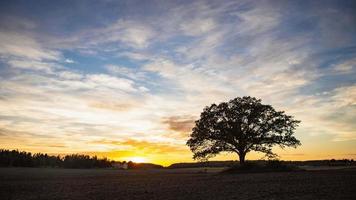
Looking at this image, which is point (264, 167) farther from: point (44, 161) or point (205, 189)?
point (44, 161)

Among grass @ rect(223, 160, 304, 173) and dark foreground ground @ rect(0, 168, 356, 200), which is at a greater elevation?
grass @ rect(223, 160, 304, 173)

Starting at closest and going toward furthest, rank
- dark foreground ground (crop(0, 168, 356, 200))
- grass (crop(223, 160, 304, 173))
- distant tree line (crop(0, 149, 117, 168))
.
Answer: dark foreground ground (crop(0, 168, 356, 200)) < grass (crop(223, 160, 304, 173)) < distant tree line (crop(0, 149, 117, 168))

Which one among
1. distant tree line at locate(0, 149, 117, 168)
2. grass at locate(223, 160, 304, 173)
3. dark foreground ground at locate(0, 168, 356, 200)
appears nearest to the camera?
dark foreground ground at locate(0, 168, 356, 200)

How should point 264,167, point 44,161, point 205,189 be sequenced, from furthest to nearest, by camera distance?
point 44,161 → point 264,167 → point 205,189

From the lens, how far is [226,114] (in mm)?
55812

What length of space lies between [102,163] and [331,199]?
14314cm

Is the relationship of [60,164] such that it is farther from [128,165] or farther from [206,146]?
[206,146]

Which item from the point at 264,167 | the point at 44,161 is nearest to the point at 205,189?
the point at 264,167

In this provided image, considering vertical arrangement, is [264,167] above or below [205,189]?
above

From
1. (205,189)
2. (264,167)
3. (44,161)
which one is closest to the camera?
(205,189)

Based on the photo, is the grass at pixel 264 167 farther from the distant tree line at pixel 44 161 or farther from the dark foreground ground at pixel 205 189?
the distant tree line at pixel 44 161

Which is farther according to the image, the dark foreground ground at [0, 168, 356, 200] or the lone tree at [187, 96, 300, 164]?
the lone tree at [187, 96, 300, 164]

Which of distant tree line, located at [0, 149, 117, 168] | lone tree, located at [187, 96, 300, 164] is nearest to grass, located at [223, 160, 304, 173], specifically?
lone tree, located at [187, 96, 300, 164]

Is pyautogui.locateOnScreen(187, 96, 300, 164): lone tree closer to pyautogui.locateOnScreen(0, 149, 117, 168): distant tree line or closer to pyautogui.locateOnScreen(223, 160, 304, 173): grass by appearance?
pyautogui.locateOnScreen(223, 160, 304, 173): grass
